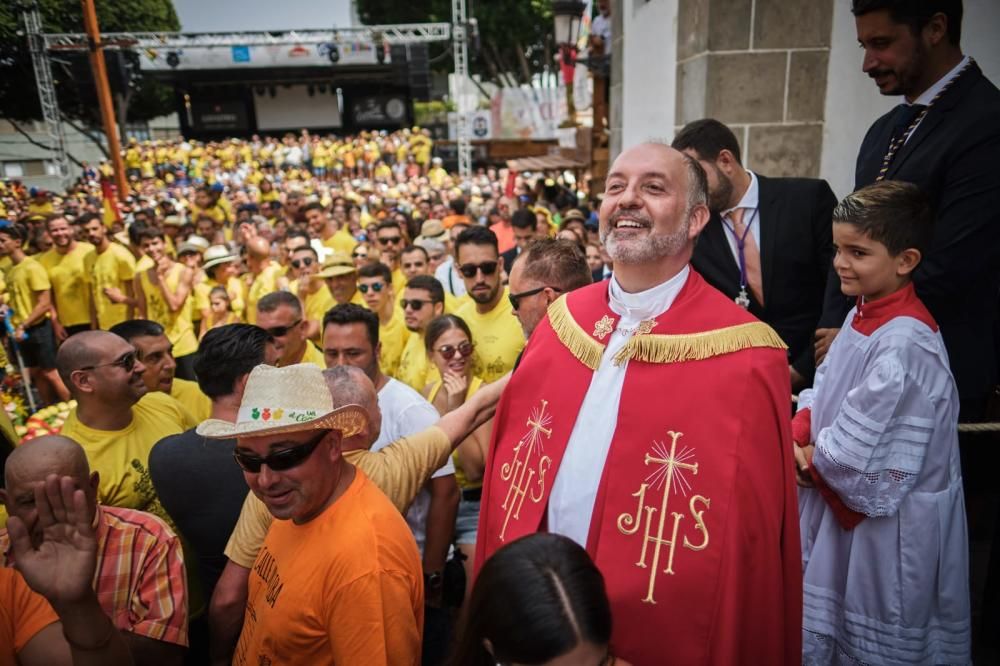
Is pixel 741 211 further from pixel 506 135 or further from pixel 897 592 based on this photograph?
pixel 506 135

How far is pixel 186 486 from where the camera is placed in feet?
8.49

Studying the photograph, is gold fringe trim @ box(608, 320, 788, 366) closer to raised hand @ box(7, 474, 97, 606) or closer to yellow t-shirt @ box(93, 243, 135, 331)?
raised hand @ box(7, 474, 97, 606)

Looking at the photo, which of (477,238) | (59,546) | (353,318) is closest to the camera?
(59,546)

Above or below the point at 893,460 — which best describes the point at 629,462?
above

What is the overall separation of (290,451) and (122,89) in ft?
58.3

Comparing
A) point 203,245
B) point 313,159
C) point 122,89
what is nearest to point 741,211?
point 203,245

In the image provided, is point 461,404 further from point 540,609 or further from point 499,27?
point 499,27

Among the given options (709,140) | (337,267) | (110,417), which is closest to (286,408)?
(110,417)

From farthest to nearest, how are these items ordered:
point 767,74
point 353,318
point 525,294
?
1. point 767,74
2. point 353,318
3. point 525,294

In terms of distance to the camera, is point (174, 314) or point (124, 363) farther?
point (174, 314)

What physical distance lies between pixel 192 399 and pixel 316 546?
2503 millimetres

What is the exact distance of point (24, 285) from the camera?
294 inches

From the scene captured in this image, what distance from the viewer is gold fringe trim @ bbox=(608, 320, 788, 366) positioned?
194 cm

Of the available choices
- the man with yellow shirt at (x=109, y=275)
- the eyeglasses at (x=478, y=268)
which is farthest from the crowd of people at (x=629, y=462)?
the man with yellow shirt at (x=109, y=275)
